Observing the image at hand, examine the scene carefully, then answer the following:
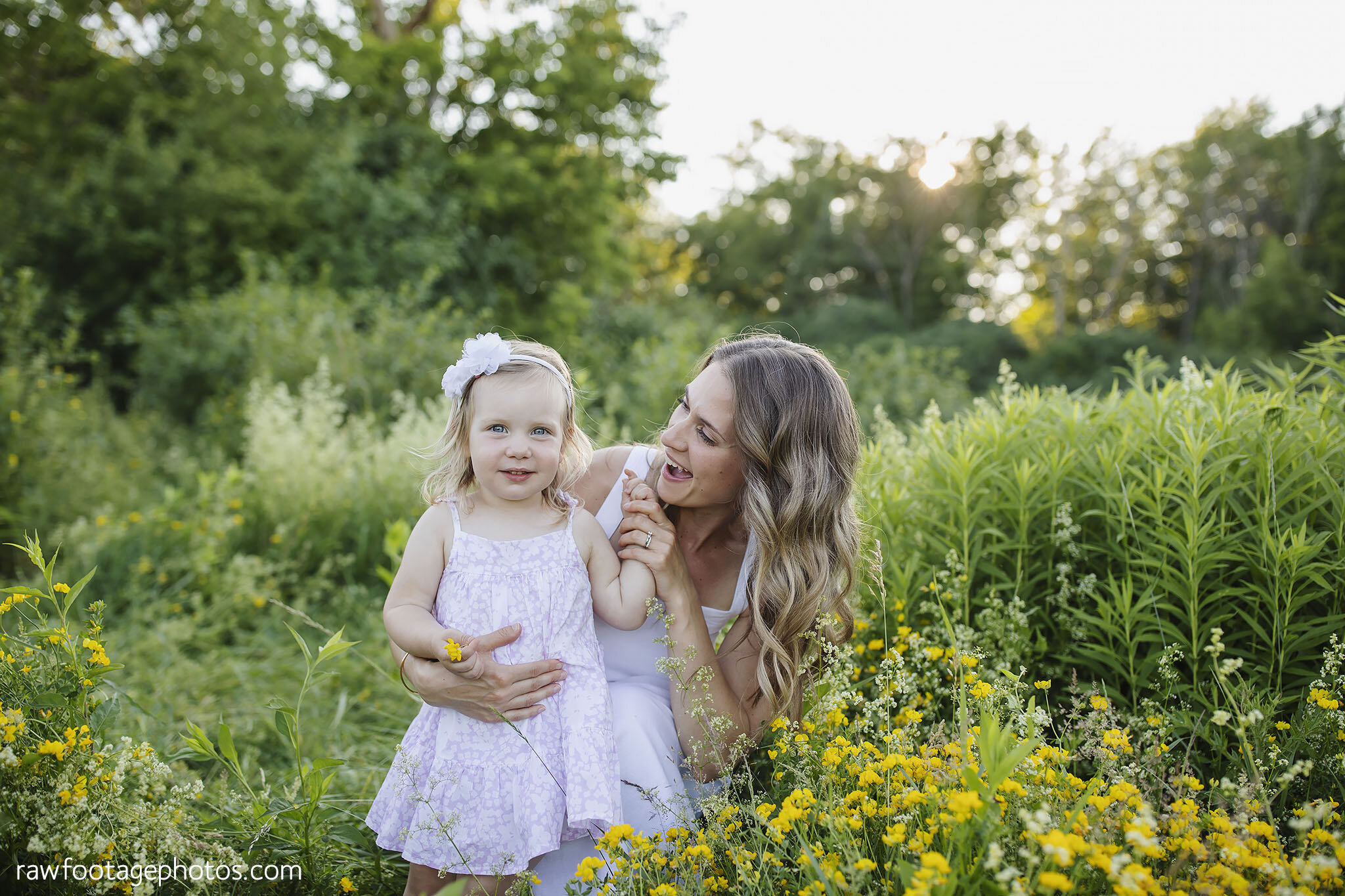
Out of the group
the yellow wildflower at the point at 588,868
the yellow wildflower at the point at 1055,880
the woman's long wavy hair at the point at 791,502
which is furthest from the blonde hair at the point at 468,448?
the yellow wildflower at the point at 1055,880

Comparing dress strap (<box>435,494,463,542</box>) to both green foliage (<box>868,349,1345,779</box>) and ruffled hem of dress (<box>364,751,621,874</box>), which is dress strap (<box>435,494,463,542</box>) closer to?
ruffled hem of dress (<box>364,751,621,874</box>)

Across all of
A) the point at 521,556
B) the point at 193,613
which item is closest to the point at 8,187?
the point at 193,613

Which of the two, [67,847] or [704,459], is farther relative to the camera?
[704,459]

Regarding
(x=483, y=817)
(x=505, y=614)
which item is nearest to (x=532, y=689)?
(x=505, y=614)

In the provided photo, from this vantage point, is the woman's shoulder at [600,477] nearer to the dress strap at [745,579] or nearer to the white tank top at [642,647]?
→ the white tank top at [642,647]

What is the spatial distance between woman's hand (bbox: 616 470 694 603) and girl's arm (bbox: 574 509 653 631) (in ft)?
0.11

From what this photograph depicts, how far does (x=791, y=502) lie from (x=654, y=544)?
442 mm

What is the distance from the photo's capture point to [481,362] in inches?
91.1

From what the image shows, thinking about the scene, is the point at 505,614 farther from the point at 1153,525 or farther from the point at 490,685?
the point at 1153,525

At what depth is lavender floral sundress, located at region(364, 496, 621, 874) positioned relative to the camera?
201 centimetres

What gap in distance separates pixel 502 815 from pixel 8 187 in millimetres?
12990

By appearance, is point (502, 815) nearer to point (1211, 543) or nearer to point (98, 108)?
point (1211, 543)

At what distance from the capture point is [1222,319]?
24297mm

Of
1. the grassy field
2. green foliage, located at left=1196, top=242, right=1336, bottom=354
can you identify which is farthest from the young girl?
green foliage, located at left=1196, top=242, right=1336, bottom=354
